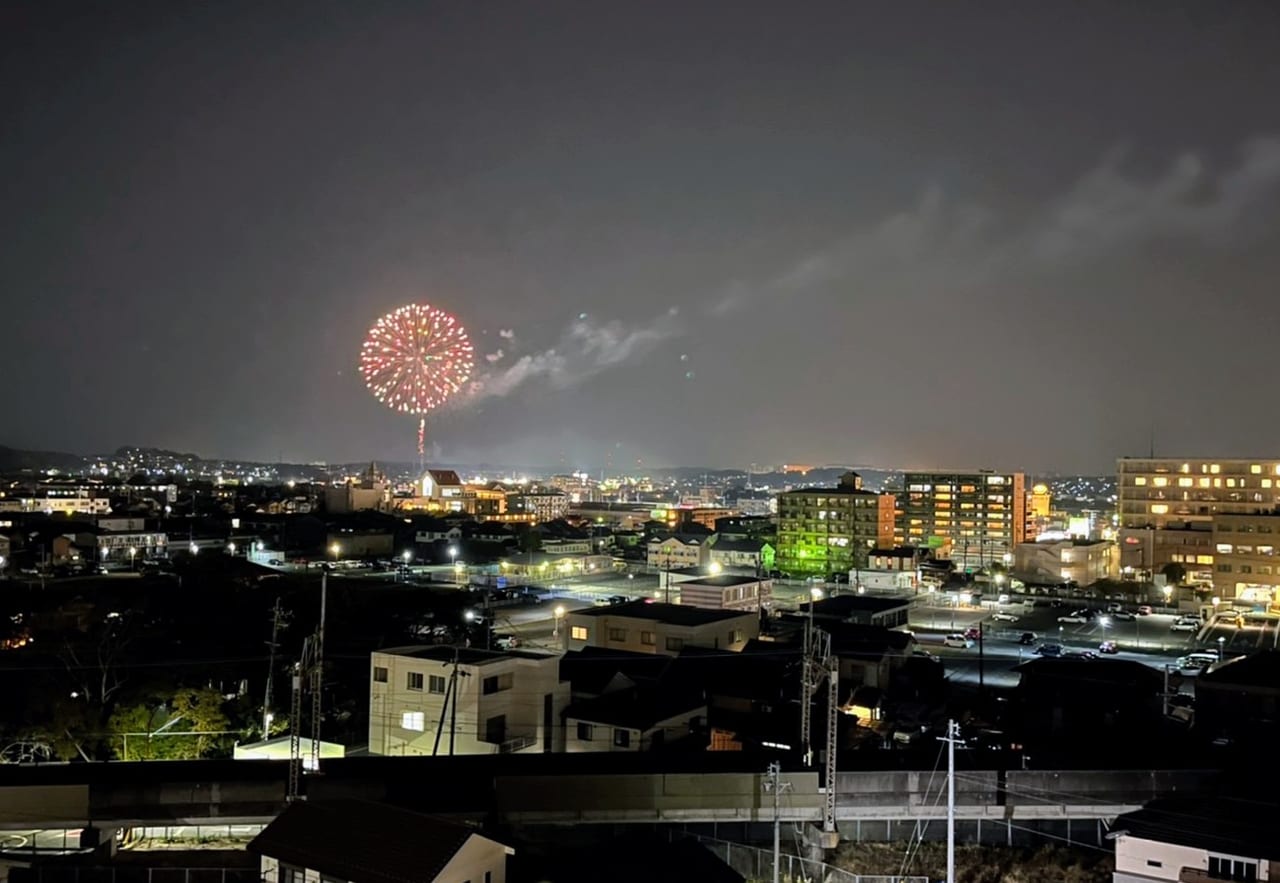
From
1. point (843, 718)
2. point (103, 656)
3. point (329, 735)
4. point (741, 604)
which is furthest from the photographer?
point (741, 604)

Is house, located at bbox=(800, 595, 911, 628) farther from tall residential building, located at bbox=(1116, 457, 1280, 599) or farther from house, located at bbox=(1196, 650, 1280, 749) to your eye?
tall residential building, located at bbox=(1116, 457, 1280, 599)

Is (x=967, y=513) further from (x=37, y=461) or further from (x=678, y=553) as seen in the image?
(x=37, y=461)

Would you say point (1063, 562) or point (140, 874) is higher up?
point (1063, 562)

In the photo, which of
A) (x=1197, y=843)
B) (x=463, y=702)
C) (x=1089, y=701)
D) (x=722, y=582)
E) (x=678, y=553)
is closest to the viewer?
(x=1197, y=843)

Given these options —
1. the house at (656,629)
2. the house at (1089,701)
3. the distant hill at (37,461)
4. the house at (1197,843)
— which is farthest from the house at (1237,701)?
the distant hill at (37,461)

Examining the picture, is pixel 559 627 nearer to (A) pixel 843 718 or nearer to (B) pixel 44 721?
(A) pixel 843 718

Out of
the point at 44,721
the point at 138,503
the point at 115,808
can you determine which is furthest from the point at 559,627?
the point at 138,503

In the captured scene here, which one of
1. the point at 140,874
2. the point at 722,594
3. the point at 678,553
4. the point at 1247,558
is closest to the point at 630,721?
the point at 140,874
